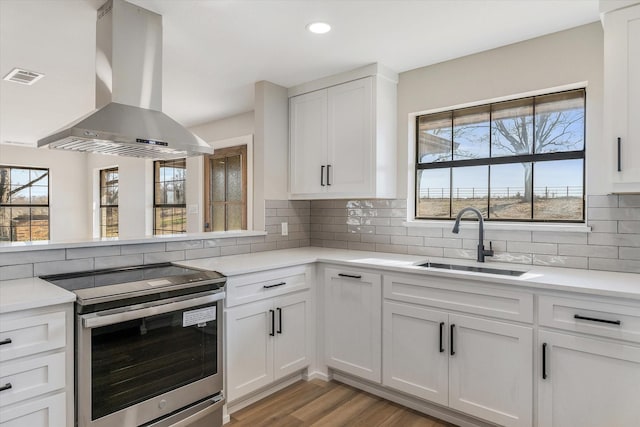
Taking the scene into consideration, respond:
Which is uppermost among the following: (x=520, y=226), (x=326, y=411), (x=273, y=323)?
(x=520, y=226)

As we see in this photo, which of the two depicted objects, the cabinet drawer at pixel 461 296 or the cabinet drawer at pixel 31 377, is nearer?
the cabinet drawer at pixel 31 377

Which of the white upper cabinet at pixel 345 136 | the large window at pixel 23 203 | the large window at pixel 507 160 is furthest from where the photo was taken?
the large window at pixel 23 203

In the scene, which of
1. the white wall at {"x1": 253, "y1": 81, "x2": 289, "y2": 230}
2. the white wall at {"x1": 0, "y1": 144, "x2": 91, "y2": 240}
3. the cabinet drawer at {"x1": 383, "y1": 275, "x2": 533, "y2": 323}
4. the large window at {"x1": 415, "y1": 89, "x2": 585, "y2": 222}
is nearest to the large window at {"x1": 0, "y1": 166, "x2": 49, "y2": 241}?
the white wall at {"x1": 0, "y1": 144, "x2": 91, "y2": 240}

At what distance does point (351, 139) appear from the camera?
3.08 m

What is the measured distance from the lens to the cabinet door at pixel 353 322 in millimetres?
2562

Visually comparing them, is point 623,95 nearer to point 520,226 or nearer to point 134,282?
point 520,226

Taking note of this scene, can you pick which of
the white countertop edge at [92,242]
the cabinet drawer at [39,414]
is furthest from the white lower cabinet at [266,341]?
the cabinet drawer at [39,414]

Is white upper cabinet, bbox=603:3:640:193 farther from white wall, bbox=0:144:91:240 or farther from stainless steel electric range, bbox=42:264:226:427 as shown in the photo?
white wall, bbox=0:144:91:240

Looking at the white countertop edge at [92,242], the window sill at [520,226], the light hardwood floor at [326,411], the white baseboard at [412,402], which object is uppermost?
the window sill at [520,226]

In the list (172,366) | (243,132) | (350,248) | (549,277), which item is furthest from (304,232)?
(549,277)

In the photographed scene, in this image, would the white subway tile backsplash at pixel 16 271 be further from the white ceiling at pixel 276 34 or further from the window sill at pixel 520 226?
the window sill at pixel 520 226

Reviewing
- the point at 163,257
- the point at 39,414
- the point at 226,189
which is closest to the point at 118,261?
the point at 163,257

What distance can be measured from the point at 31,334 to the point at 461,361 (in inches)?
82.5

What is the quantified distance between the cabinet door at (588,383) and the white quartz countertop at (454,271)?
0.80 feet
